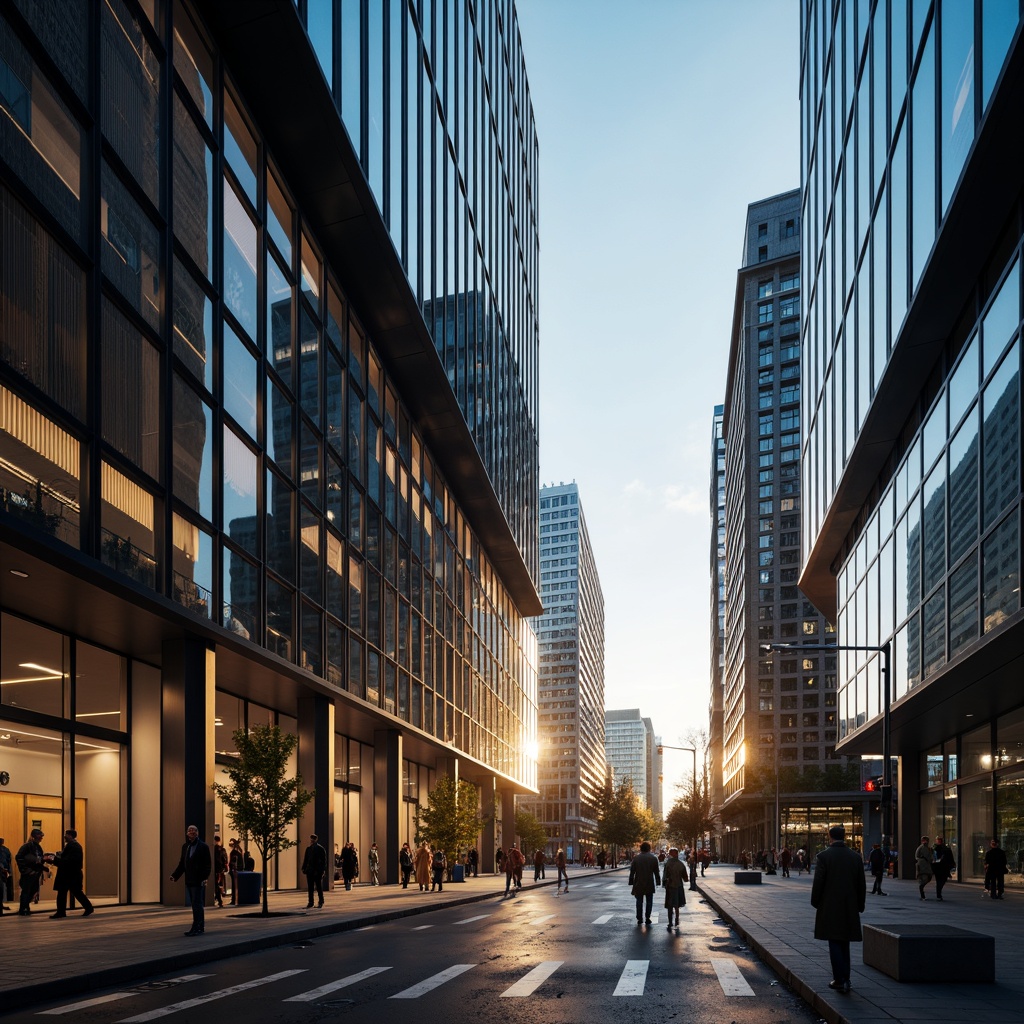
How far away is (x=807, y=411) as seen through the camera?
2029 inches

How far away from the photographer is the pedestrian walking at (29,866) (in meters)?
20.4

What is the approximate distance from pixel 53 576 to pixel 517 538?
47.2 metres

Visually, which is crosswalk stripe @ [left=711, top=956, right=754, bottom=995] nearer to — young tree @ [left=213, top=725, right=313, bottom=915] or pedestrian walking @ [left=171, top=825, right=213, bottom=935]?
pedestrian walking @ [left=171, top=825, right=213, bottom=935]

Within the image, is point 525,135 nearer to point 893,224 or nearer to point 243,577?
point 893,224

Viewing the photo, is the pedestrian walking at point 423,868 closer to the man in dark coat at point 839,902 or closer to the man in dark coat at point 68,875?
the man in dark coat at point 68,875

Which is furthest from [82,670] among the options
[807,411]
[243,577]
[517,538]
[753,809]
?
[753,809]

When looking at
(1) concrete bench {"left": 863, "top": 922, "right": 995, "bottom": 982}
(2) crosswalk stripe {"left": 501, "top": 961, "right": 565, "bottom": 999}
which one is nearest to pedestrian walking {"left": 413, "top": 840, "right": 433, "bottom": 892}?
(2) crosswalk stripe {"left": 501, "top": 961, "right": 565, "bottom": 999}

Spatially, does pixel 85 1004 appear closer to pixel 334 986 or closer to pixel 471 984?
pixel 334 986

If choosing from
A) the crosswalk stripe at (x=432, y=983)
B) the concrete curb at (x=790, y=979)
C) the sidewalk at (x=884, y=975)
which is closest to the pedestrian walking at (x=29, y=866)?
the crosswalk stripe at (x=432, y=983)

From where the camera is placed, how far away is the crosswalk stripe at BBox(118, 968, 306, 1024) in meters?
10.4

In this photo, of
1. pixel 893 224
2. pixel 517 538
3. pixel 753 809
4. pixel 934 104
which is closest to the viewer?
pixel 934 104

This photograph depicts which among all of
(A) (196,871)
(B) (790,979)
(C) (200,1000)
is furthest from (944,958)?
(A) (196,871)

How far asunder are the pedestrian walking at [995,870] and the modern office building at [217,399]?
58.7ft

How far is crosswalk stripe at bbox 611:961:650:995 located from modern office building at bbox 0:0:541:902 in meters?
9.99
